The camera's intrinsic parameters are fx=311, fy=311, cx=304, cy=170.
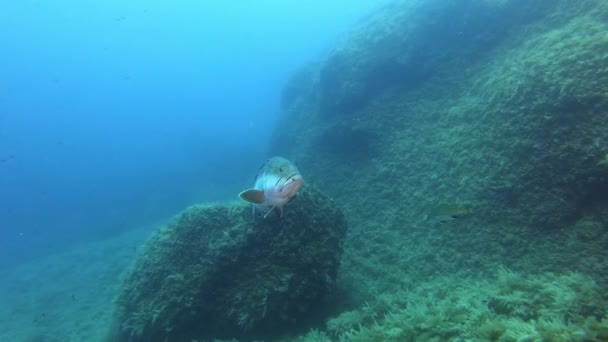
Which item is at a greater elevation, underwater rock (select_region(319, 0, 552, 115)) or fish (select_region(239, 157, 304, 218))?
underwater rock (select_region(319, 0, 552, 115))

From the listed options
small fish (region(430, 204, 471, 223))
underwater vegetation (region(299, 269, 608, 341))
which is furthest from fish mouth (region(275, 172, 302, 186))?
small fish (region(430, 204, 471, 223))

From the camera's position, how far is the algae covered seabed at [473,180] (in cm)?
429

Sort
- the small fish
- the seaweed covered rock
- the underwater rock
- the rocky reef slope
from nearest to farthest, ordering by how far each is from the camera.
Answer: the small fish
the rocky reef slope
the seaweed covered rock
the underwater rock

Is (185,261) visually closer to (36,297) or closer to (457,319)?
(457,319)

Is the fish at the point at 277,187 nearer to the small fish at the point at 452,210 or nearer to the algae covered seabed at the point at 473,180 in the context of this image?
the algae covered seabed at the point at 473,180

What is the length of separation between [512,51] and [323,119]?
24.1 ft

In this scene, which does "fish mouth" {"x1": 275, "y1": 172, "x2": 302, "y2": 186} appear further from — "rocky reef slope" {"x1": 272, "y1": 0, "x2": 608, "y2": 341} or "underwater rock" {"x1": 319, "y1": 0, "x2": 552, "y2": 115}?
"underwater rock" {"x1": 319, "y1": 0, "x2": 552, "y2": 115}

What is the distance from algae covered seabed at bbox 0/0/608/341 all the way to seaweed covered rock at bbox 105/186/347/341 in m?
0.81

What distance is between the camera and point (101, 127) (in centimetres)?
16050

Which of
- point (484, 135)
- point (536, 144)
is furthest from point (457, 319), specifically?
point (484, 135)

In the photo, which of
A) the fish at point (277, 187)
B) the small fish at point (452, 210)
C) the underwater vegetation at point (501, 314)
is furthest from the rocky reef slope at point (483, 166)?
the fish at point (277, 187)

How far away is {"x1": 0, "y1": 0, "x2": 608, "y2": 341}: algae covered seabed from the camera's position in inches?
169

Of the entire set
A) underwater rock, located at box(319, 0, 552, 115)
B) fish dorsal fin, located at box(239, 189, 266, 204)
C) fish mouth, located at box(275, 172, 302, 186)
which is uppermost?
underwater rock, located at box(319, 0, 552, 115)

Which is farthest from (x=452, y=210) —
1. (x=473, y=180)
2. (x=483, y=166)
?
(x=483, y=166)
